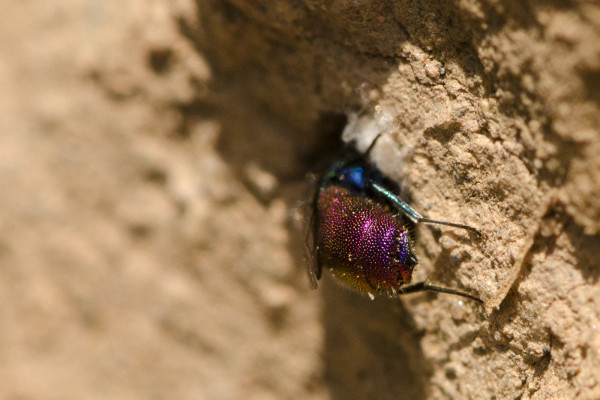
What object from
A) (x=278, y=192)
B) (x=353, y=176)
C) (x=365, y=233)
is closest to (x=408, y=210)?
(x=365, y=233)

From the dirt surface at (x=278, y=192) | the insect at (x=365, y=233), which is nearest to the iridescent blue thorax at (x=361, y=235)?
the insect at (x=365, y=233)

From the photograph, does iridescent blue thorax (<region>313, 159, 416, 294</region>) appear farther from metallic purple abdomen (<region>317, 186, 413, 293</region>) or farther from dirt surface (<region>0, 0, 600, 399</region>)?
dirt surface (<region>0, 0, 600, 399</region>)

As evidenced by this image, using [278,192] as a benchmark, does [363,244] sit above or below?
above

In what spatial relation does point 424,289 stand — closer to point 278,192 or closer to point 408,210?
point 408,210

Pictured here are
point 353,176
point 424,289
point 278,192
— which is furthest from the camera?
point 278,192

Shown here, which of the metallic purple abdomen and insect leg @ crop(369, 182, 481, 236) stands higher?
insect leg @ crop(369, 182, 481, 236)

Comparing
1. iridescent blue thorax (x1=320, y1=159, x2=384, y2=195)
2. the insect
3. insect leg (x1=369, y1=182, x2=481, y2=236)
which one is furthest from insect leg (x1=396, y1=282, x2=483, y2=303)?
iridescent blue thorax (x1=320, y1=159, x2=384, y2=195)
